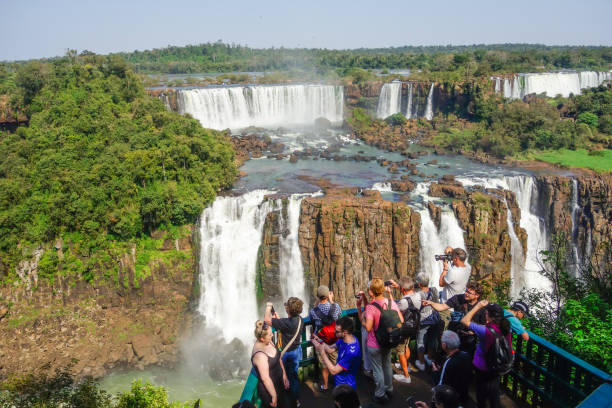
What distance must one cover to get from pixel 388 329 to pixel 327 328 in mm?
763

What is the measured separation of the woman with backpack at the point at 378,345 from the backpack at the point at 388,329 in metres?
0.02

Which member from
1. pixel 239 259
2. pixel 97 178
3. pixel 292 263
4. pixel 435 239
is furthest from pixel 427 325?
pixel 97 178

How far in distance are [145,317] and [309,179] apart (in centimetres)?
1027

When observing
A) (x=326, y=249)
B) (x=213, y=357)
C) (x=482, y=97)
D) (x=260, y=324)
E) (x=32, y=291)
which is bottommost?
(x=213, y=357)

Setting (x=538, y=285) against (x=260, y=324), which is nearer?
(x=260, y=324)

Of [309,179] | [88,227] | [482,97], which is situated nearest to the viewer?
[88,227]

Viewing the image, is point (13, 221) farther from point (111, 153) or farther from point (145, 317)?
point (145, 317)

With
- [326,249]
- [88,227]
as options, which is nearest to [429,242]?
[326,249]

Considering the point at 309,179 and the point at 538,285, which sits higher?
the point at 309,179

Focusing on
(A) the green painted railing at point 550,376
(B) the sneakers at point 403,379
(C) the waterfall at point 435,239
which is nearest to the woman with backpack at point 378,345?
(B) the sneakers at point 403,379

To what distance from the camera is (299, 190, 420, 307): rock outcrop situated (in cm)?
1731

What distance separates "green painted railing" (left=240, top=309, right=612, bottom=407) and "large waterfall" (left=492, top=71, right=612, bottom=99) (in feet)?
125

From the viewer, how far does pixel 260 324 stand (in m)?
4.65

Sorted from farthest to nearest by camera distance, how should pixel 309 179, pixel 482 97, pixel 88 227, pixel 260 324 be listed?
1. pixel 482 97
2. pixel 309 179
3. pixel 88 227
4. pixel 260 324
